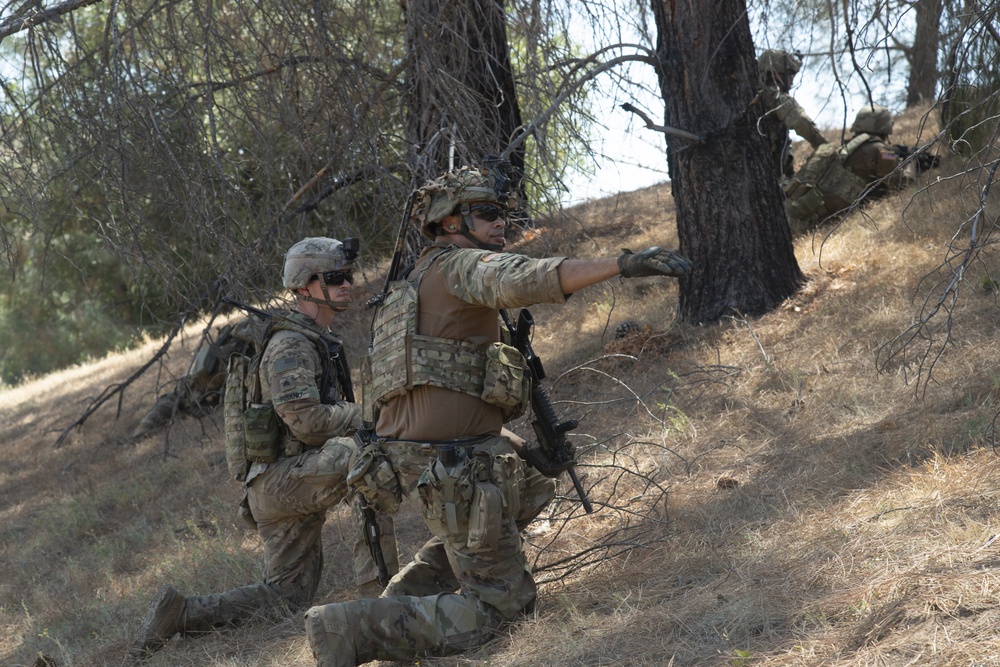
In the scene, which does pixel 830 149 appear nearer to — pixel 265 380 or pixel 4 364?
pixel 265 380

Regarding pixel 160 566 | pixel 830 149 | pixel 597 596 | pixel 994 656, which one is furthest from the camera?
pixel 830 149

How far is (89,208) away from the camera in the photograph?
19.4 feet

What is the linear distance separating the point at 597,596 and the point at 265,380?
194 centimetres

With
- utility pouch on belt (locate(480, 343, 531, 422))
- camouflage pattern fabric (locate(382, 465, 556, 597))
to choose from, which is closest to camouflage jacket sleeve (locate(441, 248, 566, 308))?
utility pouch on belt (locate(480, 343, 531, 422))

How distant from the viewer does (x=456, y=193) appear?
4129 mm

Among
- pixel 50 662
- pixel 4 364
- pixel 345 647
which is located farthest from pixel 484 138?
pixel 4 364

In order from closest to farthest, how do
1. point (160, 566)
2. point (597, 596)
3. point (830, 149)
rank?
1. point (597, 596)
2. point (160, 566)
3. point (830, 149)

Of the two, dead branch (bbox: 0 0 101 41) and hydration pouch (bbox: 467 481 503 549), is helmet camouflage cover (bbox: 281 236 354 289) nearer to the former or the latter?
hydration pouch (bbox: 467 481 503 549)

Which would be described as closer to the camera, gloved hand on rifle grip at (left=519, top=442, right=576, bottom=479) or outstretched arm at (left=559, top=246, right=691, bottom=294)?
outstretched arm at (left=559, top=246, right=691, bottom=294)

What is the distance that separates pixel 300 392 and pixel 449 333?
106cm

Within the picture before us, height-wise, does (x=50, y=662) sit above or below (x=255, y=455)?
below

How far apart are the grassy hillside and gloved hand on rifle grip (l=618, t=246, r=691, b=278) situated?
123 centimetres

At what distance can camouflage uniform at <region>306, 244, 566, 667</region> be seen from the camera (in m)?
3.83

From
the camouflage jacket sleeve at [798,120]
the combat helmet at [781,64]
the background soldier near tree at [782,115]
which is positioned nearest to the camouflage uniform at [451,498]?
the combat helmet at [781,64]
